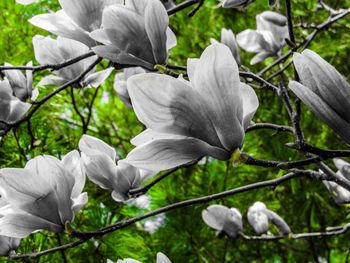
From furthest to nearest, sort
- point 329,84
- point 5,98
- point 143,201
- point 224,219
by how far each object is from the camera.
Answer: point 143,201, point 224,219, point 5,98, point 329,84

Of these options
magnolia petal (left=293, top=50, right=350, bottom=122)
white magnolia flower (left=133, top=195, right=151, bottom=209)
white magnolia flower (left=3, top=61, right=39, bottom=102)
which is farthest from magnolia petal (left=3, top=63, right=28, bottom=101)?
white magnolia flower (left=133, top=195, right=151, bottom=209)

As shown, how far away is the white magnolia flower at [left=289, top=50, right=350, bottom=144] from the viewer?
34cm

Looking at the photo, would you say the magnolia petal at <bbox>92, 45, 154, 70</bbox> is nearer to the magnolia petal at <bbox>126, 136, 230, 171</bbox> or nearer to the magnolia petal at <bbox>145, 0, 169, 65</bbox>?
the magnolia petal at <bbox>145, 0, 169, 65</bbox>

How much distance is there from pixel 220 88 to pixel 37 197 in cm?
24

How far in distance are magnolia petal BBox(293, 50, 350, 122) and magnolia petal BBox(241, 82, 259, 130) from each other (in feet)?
0.23

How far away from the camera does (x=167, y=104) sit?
14.7 inches

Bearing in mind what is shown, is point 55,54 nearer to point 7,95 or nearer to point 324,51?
point 7,95

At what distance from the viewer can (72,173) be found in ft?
1.85

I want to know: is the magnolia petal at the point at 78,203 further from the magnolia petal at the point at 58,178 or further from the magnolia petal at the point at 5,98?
the magnolia petal at the point at 5,98

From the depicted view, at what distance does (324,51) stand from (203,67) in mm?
1127

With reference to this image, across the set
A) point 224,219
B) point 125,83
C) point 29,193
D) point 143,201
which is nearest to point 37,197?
point 29,193

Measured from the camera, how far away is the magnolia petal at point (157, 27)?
0.46 m

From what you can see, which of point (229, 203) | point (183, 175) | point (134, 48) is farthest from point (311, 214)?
point (134, 48)

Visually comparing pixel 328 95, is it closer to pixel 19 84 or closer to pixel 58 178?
pixel 58 178
